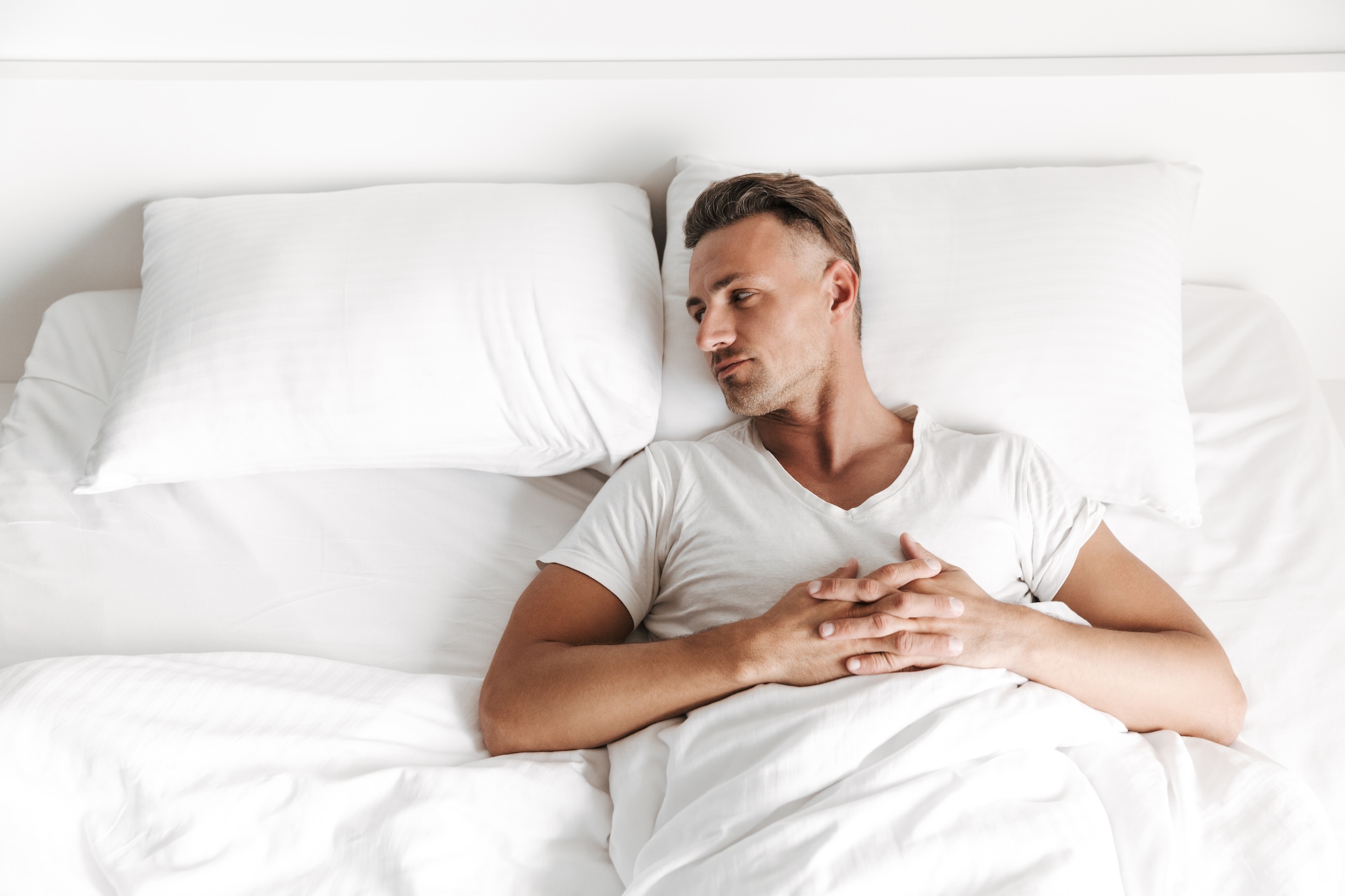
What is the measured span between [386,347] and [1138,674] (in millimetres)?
1104

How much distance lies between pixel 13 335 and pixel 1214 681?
6.93 ft

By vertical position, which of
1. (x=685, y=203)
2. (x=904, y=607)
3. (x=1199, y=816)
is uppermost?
(x=685, y=203)

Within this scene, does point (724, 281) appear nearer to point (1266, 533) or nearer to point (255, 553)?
point (255, 553)

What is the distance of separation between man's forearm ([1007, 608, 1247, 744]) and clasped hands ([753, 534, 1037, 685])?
0.13 ft

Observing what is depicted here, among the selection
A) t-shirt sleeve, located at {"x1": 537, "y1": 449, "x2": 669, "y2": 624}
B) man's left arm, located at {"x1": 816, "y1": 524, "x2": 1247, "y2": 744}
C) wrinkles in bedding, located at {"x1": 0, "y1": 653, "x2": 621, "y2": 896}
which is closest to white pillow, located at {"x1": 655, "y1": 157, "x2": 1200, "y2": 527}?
t-shirt sleeve, located at {"x1": 537, "y1": 449, "x2": 669, "y2": 624}

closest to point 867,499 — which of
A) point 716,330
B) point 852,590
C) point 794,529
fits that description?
point 794,529

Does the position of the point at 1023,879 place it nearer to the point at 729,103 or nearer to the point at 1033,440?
the point at 1033,440

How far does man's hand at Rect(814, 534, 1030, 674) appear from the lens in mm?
1000

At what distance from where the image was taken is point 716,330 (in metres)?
1.25

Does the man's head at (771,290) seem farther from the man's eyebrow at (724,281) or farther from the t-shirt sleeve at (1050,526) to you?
the t-shirt sleeve at (1050,526)

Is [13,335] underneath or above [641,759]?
above

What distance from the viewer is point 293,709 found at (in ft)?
3.34

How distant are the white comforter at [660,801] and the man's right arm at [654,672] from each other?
0.03m

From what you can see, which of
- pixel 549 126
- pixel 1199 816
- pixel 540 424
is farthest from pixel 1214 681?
pixel 549 126
